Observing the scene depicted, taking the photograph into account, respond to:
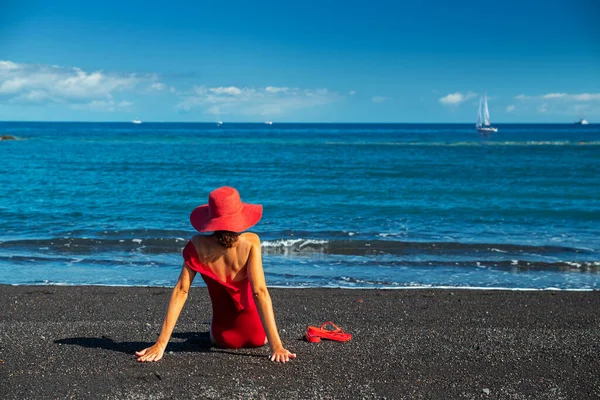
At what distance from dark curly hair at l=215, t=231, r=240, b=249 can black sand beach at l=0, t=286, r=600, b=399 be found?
3.45ft

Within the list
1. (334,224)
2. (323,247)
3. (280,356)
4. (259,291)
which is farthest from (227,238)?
(334,224)

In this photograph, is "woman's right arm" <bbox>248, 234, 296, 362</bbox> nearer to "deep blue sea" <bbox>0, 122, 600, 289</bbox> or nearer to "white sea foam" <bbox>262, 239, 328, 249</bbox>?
"deep blue sea" <bbox>0, 122, 600, 289</bbox>

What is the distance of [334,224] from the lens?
676 inches

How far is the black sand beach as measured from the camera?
4980 mm

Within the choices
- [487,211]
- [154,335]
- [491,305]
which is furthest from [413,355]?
[487,211]

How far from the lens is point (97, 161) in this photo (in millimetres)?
38938

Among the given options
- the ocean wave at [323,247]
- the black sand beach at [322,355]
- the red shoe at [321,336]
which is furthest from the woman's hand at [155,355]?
the ocean wave at [323,247]

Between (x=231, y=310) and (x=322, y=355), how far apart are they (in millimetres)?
923

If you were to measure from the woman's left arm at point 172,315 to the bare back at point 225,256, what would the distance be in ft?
0.64

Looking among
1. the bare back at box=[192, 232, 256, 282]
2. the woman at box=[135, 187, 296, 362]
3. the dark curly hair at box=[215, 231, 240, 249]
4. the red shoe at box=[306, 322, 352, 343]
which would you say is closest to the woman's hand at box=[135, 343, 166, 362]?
the woman at box=[135, 187, 296, 362]

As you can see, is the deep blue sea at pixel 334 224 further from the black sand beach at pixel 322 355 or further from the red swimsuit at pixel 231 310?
the red swimsuit at pixel 231 310

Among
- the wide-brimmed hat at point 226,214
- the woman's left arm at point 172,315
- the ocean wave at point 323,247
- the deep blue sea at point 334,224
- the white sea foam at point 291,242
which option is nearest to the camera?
the wide-brimmed hat at point 226,214

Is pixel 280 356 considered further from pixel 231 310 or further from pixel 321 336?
pixel 321 336

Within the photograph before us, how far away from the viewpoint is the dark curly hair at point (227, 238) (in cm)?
530
